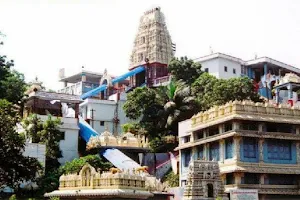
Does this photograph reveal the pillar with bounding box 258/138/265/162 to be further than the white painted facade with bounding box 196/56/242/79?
No

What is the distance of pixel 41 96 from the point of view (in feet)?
151

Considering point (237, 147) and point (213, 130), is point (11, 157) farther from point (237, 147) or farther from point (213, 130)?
point (213, 130)

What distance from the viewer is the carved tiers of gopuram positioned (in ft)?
103

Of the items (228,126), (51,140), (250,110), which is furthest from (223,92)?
(51,140)

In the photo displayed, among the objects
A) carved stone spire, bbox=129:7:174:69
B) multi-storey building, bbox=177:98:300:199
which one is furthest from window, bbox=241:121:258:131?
carved stone spire, bbox=129:7:174:69

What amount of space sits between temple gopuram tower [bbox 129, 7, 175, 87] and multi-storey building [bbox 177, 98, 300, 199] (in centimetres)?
2725

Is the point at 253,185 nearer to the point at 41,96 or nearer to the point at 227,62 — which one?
the point at 41,96

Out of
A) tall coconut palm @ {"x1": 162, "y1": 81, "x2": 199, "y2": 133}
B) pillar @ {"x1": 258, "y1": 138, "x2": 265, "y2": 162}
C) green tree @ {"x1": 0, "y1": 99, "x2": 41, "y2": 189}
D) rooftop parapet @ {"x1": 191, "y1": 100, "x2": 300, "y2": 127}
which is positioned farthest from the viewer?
tall coconut palm @ {"x1": 162, "y1": 81, "x2": 199, "y2": 133}

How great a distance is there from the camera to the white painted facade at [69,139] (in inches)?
1758

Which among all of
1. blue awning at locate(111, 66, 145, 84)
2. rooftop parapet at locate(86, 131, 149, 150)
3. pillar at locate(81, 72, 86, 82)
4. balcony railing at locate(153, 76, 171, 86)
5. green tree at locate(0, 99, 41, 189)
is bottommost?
green tree at locate(0, 99, 41, 189)

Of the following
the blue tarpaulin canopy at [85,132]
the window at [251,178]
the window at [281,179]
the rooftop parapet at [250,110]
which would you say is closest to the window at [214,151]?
the rooftop parapet at [250,110]

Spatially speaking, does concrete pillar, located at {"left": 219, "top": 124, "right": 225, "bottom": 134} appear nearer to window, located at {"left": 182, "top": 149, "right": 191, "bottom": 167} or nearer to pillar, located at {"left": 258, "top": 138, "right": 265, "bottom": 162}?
pillar, located at {"left": 258, "top": 138, "right": 265, "bottom": 162}

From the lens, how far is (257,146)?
121 ft

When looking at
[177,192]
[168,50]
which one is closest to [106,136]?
[177,192]
